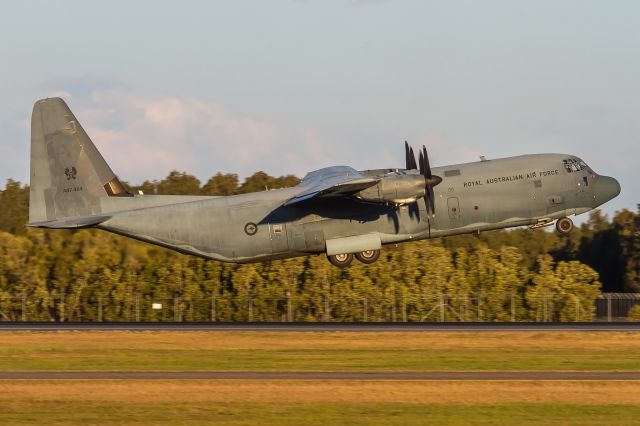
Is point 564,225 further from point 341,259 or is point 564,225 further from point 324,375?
point 324,375

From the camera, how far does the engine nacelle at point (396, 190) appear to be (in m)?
38.5

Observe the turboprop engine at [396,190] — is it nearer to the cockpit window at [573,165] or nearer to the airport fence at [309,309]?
the cockpit window at [573,165]

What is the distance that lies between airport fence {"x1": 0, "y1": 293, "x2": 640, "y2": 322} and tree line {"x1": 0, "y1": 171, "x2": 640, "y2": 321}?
0.25ft

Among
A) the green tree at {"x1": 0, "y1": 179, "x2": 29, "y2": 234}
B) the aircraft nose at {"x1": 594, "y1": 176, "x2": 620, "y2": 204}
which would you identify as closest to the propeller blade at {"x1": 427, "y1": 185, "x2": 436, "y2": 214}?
the aircraft nose at {"x1": 594, "y1": 176, "x2": 620, "y2": 204}

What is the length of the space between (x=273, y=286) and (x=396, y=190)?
77.4 ft

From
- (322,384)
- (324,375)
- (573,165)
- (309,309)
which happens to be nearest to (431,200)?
(573,165)

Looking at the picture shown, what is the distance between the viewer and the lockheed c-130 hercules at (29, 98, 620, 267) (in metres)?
39.9

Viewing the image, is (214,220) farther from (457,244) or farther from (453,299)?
(457,244)

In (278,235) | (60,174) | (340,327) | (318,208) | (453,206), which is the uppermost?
(60,174)

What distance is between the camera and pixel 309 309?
58312mm

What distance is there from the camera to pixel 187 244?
133 feet

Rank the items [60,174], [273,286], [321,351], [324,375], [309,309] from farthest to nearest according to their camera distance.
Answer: [273,286]
[309,309]
[60,174]
[321,351]
[324,375]

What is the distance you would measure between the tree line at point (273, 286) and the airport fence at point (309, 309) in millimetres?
77

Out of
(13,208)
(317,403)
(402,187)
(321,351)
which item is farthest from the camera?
(13,208)
